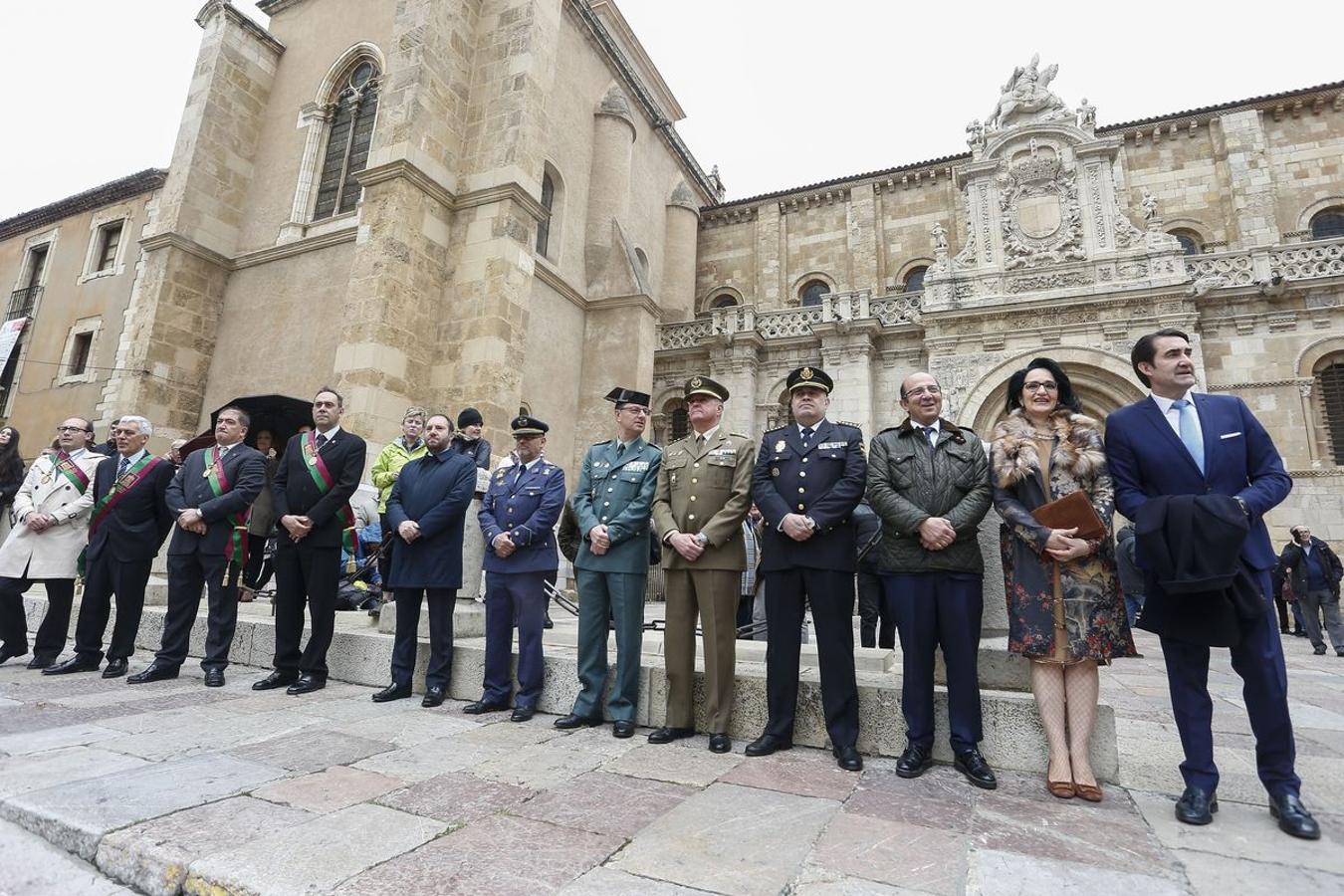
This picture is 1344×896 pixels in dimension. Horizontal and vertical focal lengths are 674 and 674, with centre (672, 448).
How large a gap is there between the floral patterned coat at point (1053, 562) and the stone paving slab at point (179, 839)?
3.19m

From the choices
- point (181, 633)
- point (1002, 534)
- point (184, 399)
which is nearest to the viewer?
point (1002, 534)

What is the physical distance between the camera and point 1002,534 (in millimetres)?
3473

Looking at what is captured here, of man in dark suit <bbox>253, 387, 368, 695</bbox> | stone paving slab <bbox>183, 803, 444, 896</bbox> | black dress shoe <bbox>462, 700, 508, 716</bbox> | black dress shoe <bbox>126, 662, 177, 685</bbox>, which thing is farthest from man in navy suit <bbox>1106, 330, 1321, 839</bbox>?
black dress shoe <bbox>126, 662, 177, 685</bbox>

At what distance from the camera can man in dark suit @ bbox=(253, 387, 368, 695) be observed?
496 centimetres

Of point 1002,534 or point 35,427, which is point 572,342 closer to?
point 1002,534

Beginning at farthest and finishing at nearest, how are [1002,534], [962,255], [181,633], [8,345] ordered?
[8,345]
[962,255]
[181,633]
[1002,534]

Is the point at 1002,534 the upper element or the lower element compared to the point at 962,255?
lower

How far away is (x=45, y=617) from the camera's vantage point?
5805mm

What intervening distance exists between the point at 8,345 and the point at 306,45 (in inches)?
550

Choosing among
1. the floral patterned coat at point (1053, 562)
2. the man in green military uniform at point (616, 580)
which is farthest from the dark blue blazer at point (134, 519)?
the floral patterned coat at point (1053, 562)

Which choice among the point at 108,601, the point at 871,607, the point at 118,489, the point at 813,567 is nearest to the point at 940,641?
the point at 813,567

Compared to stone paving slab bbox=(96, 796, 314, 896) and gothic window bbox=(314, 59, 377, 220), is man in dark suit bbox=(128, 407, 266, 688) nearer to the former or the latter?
stone paving slab bbox=(96, 796, 314, 896)

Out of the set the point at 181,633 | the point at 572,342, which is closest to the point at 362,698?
the point at 181,633

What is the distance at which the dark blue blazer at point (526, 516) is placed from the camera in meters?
4.45
